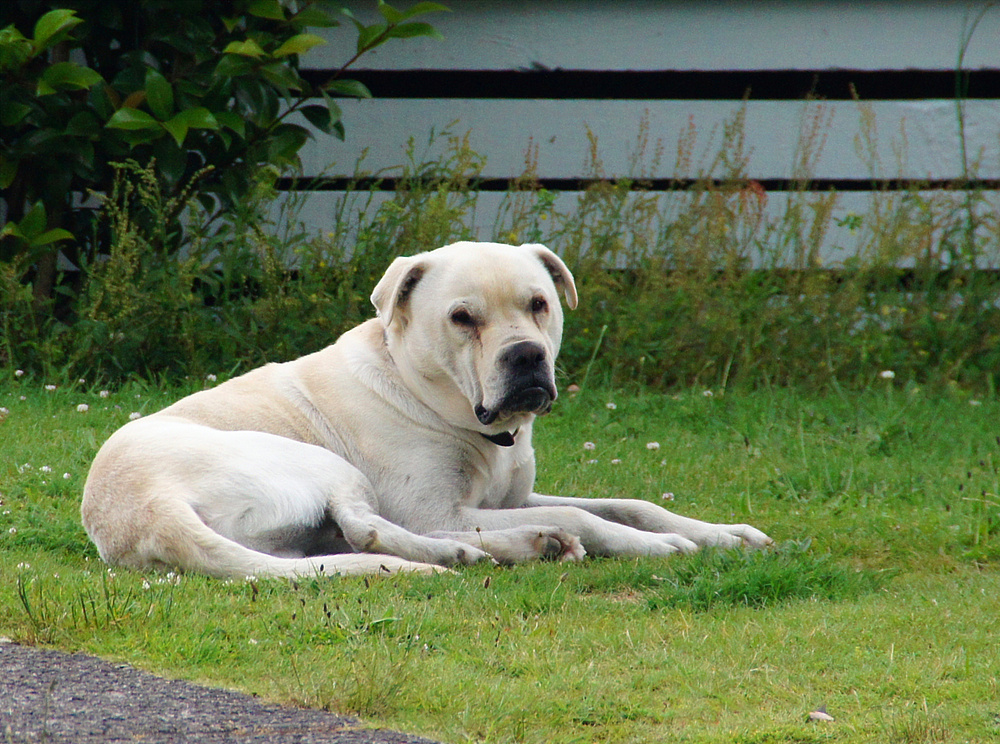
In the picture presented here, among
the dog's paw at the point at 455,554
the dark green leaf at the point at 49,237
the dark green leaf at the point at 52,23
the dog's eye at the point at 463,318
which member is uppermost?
the dark green leaf at the point at 52,23

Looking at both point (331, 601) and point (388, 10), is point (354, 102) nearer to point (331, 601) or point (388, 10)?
point (388, 10)

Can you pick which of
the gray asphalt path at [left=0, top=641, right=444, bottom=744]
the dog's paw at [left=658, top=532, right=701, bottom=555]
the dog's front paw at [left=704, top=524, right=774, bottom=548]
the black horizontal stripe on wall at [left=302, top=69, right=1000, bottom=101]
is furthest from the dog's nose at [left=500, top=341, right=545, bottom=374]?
the black horizontal stripe on wall at [left=302, top=69, right=1000, bottom=101]

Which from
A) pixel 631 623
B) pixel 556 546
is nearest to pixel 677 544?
pixel 556 546

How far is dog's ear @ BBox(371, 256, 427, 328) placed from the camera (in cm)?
398

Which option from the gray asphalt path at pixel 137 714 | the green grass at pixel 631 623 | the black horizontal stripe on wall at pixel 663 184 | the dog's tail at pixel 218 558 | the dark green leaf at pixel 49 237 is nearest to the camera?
the gray asphalt path at pixel 137 714

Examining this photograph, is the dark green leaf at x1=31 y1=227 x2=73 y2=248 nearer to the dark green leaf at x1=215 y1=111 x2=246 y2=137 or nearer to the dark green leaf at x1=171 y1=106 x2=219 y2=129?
the dark green leaf at x1=171 y1=106 x2=219 y2=129

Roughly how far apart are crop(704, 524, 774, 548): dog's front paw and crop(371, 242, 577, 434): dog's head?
763mm

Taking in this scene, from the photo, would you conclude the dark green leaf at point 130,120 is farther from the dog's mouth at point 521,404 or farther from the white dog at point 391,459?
the dog's mouth at point 521,404

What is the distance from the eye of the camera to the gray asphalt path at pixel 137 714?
2141 millimetres

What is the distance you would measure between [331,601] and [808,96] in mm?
5592

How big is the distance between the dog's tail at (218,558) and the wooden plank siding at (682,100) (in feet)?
15.0

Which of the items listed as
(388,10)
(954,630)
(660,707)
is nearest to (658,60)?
(388,10)

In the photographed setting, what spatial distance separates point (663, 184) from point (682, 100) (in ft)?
1.91

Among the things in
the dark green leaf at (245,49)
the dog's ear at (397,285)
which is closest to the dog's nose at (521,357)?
the dog's ear at (397,285)
